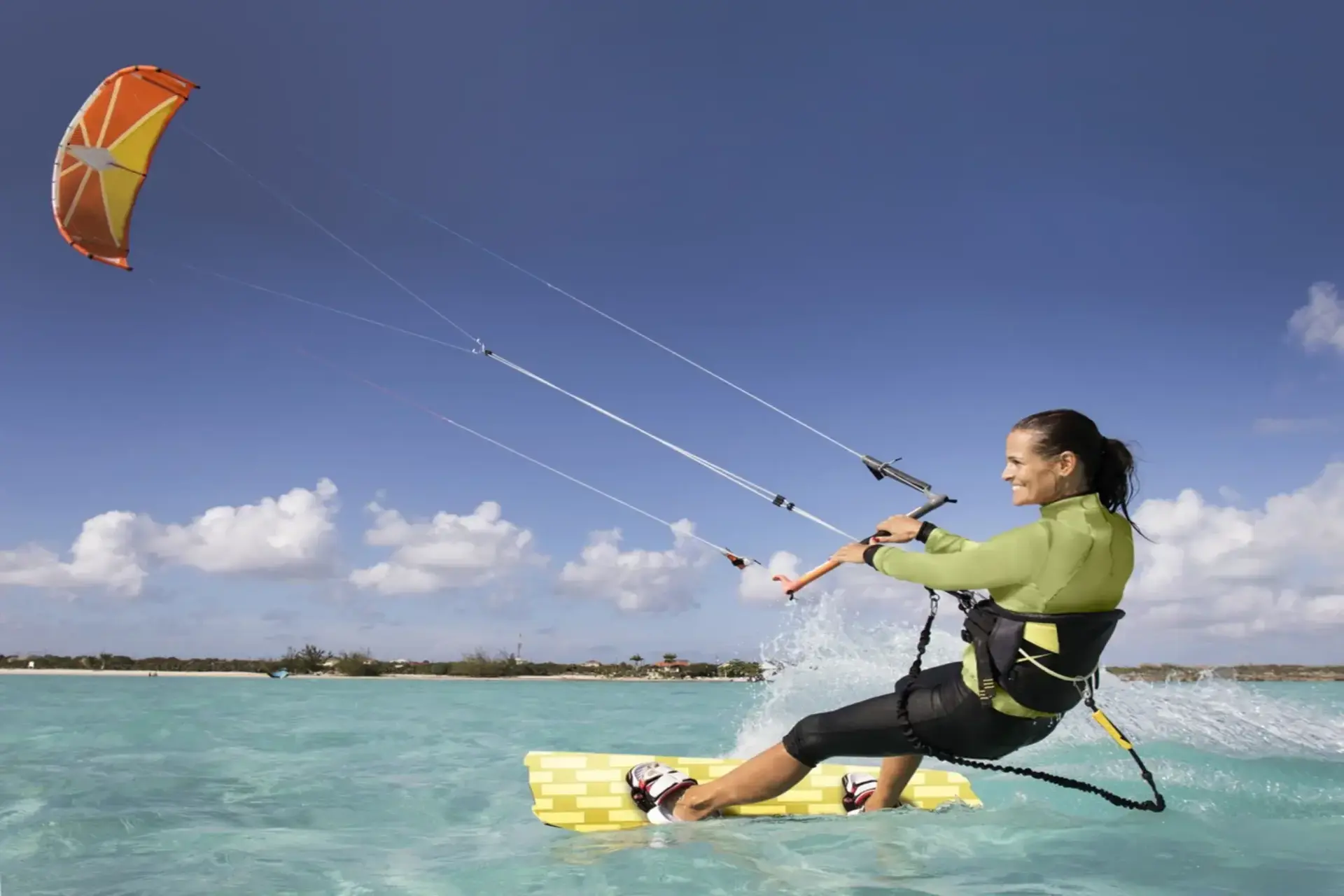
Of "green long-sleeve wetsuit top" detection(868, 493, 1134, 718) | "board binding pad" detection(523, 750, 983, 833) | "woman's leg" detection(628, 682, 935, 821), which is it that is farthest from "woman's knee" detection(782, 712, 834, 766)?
"board binding pad" detection(523, 750, 983, 833)

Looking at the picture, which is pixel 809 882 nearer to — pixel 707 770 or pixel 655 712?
pixel 707 770

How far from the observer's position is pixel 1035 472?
4113 millimetres

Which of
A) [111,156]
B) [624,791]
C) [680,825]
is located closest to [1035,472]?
[680,825]

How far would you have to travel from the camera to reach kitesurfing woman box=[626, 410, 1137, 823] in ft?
12.9

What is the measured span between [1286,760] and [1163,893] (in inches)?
238

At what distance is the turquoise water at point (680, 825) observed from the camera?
4.75 metres

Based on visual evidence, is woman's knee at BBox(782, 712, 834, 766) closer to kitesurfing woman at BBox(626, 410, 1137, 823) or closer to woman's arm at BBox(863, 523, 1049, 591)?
kitesurfing woman at BBox(626, 410, 1137, 823)

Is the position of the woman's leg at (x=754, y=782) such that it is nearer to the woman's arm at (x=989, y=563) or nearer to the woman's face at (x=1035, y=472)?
the woman's arm at (x=989, y=563)

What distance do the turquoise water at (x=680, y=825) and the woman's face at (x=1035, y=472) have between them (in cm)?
201

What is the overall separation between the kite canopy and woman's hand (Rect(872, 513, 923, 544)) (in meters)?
8.32

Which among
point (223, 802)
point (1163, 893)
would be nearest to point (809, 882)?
point (1163, 893)

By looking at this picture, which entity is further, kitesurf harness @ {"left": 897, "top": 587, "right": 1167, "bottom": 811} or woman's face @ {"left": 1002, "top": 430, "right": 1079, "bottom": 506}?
woman's face @ {"left": 1002, "top": 430, "right": 1079, "bottom": 506}

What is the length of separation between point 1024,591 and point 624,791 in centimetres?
347

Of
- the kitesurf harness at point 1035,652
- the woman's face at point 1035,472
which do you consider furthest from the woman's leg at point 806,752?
the woman's face at point 1035,472
